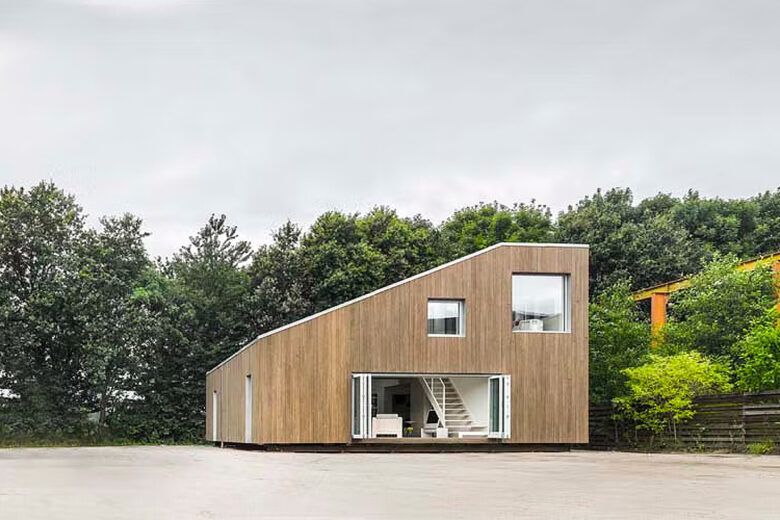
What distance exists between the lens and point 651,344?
111 ft

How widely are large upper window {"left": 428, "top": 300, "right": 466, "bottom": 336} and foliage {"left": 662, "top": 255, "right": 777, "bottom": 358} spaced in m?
7.61

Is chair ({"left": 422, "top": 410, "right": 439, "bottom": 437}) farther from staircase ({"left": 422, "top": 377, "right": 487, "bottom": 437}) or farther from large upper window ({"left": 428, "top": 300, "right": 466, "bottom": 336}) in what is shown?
large upper window ({"left": 428, "top": 300, "right": 466, "bottom": 336})

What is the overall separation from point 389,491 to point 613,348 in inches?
804

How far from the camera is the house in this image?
26.8 m

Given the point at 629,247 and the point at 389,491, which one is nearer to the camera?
the point at 389,491

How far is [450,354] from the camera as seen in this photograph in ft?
90.2

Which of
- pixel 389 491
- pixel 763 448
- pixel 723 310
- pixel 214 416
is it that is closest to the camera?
pixel 389 491

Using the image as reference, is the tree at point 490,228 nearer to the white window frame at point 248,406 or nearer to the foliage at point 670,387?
the foliage at point 670,387

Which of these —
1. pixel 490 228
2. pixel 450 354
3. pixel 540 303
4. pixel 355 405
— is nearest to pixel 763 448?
pixel 540 303

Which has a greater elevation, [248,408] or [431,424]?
[248,408]

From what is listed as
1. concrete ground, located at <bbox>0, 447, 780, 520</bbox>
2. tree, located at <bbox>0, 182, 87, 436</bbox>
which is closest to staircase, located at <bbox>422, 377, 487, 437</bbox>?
concrete ground, located at <bbox>0, 447, 780, 520</bbox>

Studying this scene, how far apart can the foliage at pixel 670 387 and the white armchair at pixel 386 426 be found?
6.00m

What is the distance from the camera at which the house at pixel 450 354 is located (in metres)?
26.8

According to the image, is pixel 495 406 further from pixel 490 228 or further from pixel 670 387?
pixel 490 228
